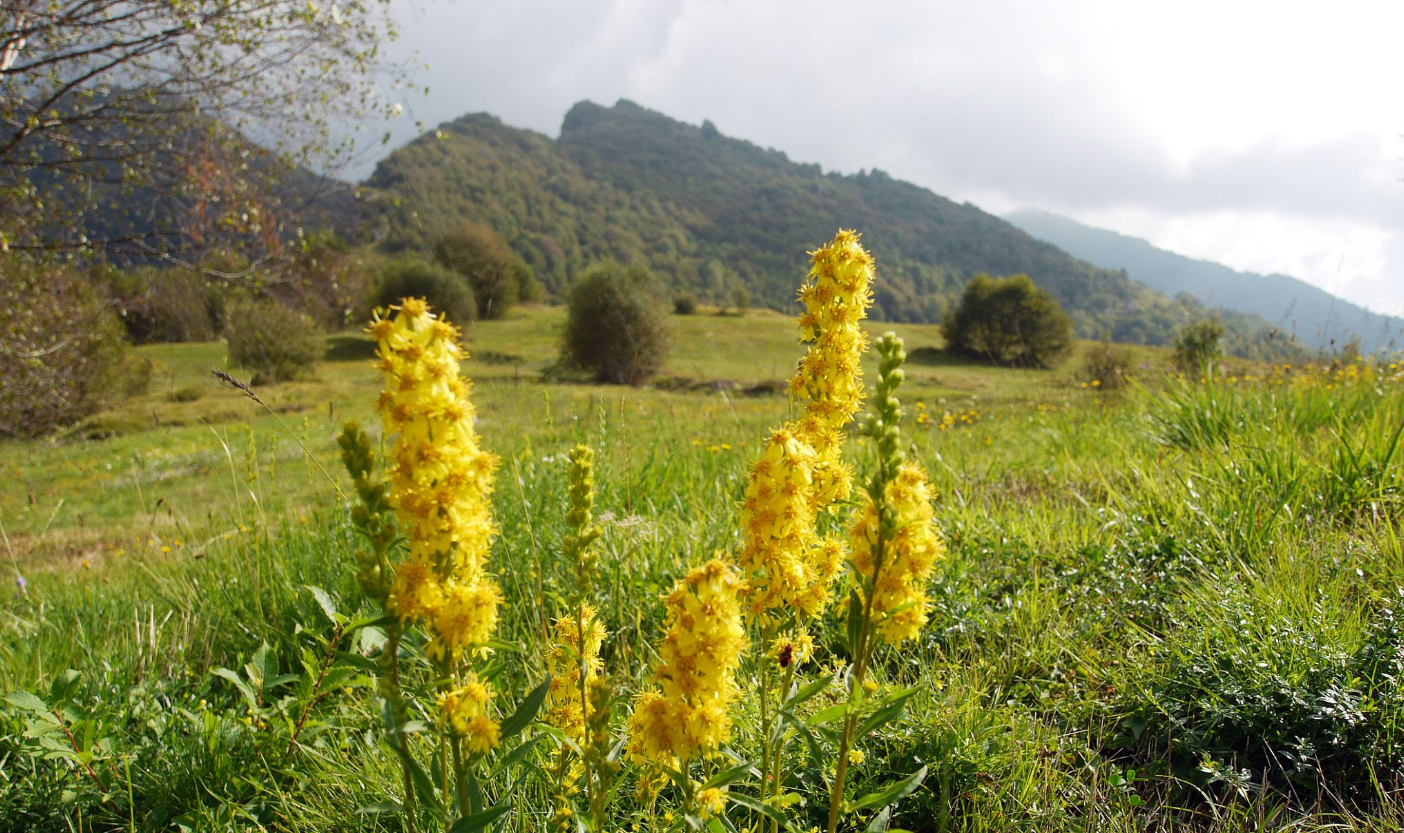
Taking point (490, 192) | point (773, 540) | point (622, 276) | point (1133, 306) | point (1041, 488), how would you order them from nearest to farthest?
point (773, 540) < point (1041, 488) < point (622, 276) < point (1133, 306) < point (490, 192)

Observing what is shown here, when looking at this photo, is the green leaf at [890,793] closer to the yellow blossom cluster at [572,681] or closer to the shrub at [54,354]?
the yellow blossom cluster at [572,681]

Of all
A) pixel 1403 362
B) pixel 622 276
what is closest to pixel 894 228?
pixel 622 276

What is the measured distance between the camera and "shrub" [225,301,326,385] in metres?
25.1

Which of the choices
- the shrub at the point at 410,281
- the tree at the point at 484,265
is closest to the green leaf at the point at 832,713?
the tree at the point at 484,265

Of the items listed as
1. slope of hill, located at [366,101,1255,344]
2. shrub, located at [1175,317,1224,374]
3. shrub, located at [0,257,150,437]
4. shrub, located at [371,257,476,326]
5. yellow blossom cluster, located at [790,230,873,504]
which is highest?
slope of hill, located at [366,101,1255,344]

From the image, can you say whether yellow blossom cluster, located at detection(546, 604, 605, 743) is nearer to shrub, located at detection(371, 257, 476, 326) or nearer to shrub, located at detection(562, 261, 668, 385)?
shrub, located at detection(562, 261, 668, 385)

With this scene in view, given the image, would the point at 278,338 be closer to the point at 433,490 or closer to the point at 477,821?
the point at 433,490

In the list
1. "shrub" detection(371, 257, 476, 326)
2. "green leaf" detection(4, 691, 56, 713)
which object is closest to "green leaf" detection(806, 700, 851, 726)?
"green leaf" detection(4, 691, 56, 713)

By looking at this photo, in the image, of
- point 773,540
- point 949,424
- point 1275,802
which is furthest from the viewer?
point 949,424

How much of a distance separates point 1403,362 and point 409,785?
32.5ft

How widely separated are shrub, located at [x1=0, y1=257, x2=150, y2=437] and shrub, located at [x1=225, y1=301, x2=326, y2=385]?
13.0 feet

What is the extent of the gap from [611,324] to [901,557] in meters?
35.4

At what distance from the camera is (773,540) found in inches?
61.9

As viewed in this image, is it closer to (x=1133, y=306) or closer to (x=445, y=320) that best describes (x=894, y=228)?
(x=1133, y=306)
